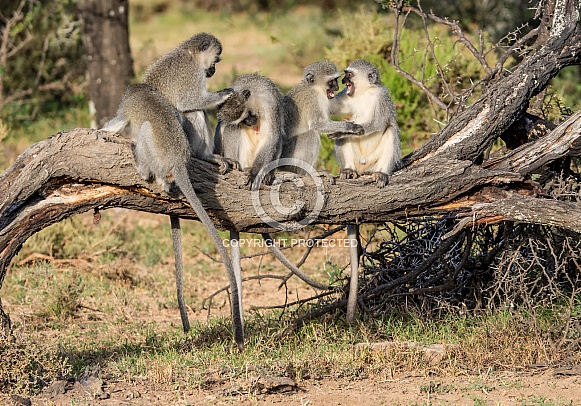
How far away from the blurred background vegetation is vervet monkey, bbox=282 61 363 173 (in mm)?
624

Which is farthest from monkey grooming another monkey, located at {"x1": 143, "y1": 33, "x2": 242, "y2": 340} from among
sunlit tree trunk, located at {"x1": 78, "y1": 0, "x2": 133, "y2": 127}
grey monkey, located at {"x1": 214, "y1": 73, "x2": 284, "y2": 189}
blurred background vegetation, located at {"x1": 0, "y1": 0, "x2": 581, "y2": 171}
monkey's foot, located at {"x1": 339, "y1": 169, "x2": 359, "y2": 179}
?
sunlit tree trunk, located at {"x1": 78, "y1": 0, "x2": 133, "y2": 127}

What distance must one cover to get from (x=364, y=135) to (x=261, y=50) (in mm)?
12544

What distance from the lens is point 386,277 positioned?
6.50 meters

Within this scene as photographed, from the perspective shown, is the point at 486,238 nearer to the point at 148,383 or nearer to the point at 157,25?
the point at 148,383

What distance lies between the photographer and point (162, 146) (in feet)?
15.8

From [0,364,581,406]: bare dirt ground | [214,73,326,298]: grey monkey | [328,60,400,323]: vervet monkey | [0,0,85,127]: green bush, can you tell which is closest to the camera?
[0,364,581,406]: bare dirt ground

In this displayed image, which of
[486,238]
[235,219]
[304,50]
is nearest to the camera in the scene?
[235,219]

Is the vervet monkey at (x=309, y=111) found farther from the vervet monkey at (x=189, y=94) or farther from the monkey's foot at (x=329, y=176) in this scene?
the vervet monkey at (x=189, y=94)

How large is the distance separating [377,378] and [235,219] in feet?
4.34

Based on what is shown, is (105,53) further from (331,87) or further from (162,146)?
(162,146)

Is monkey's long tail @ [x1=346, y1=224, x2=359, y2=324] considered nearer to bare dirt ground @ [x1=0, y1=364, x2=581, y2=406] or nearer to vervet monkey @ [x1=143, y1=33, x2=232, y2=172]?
bare dirt ground @ [x1=0, y1=364, x2=581, y2=406]

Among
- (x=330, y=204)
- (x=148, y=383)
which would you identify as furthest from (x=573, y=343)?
(x=148, y=383)

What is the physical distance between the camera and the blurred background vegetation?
9.96 m

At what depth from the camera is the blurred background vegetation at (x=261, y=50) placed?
9.96 meters
